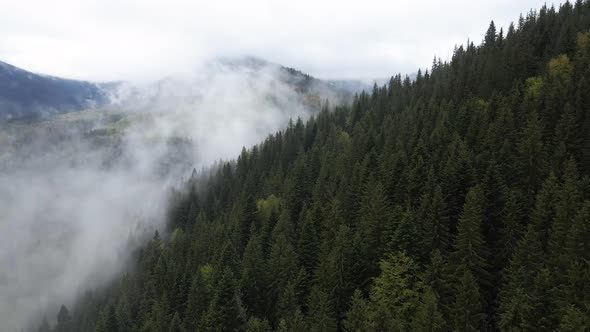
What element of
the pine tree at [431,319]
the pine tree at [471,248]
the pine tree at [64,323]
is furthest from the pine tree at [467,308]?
the pine tree at [64,323]

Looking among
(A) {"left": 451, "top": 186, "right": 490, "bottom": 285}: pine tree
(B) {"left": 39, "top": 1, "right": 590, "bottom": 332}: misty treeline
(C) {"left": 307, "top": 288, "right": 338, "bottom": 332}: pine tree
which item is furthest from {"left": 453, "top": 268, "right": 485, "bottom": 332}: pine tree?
(C) {"left": 307, "top": 288, "right": 338, "bottom": 332}: pine tree

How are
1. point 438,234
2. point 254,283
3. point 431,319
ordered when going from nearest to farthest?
point 431,319, point 438,234, point 254,283

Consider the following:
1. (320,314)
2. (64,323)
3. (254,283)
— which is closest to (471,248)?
(320,314)

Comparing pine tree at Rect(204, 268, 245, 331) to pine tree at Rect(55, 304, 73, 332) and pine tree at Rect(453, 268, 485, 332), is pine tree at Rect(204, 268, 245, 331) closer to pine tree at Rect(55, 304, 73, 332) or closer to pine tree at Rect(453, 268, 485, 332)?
pine tree at Rect(453, 268, 485, 332)

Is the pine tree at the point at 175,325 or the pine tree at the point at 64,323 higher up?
the pine tree at the point at 175,325

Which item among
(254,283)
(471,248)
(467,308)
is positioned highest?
(471,248)

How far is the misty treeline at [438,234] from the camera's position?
4184cm

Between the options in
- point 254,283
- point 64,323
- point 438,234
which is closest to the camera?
point 438,234

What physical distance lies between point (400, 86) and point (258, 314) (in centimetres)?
13060

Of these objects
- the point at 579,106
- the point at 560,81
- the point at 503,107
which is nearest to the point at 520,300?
the point at 579,106

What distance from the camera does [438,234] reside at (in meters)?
52.7

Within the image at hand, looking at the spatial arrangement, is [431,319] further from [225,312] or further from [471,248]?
[225,312]

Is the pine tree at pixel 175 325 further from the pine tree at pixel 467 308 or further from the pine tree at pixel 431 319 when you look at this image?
the pine tree at pixel 467 308

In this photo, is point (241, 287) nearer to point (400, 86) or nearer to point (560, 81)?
point (560, 81)
